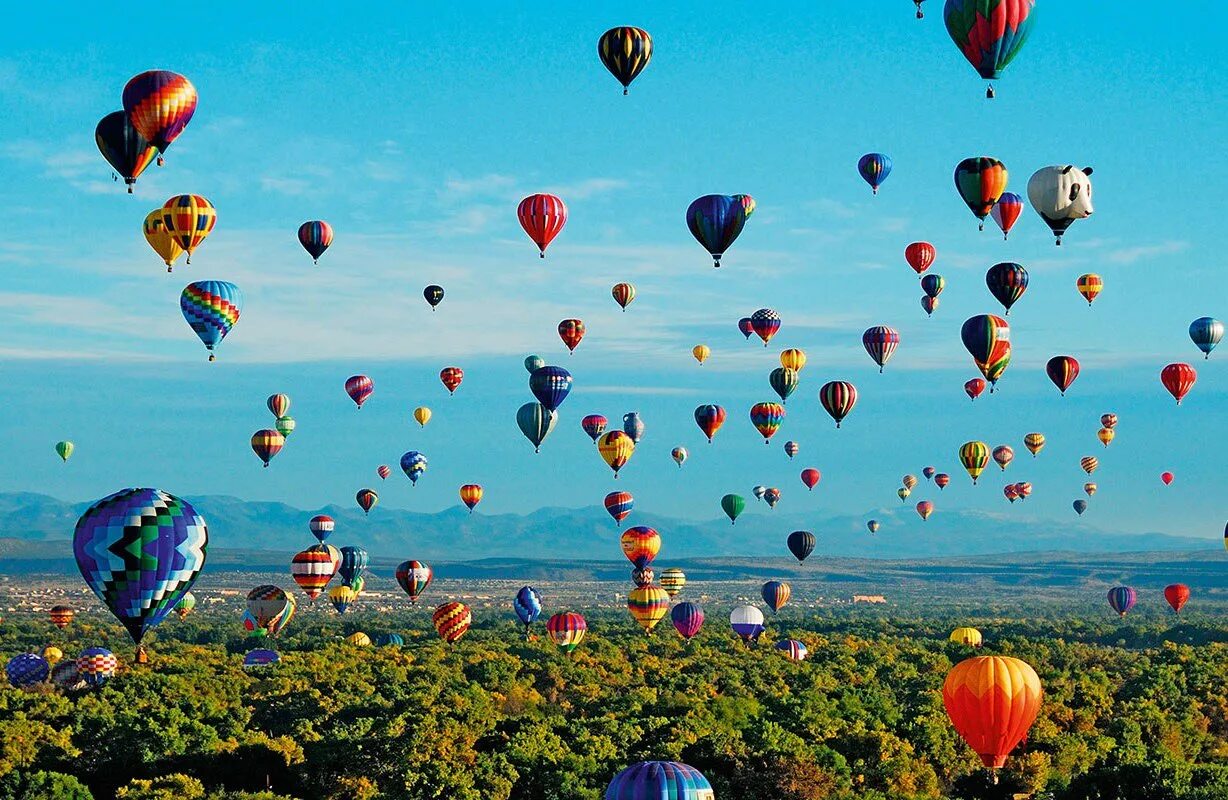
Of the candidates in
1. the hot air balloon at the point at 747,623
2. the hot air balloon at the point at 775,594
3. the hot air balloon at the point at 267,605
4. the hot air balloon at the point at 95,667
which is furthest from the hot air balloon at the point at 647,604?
the hot air balloon at the point at 95,667

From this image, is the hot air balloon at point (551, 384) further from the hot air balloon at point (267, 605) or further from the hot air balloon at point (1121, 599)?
the hot air balloon at point (1121, 599)

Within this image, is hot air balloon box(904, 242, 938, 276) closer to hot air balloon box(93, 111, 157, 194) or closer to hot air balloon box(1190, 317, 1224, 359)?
hot air balloon box(1190, 317, 1224, 359)

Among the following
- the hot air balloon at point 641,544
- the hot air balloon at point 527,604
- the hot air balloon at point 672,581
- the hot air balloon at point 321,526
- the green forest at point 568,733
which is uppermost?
the hot air balloon at point 321,526

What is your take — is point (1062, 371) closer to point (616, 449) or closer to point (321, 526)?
point (616, 449)

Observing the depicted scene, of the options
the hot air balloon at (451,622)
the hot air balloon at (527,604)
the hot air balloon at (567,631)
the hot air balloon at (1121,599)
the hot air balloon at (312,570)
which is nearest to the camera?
the hot air balloon at (312,570)

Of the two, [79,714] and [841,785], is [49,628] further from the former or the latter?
[841,785]

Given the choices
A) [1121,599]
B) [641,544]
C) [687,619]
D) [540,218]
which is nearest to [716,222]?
[540,218]

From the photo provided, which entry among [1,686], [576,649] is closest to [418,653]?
[576,649]

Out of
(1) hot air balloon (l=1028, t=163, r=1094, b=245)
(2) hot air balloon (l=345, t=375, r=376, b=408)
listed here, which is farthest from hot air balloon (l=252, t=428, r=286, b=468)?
(1) hot air balloon (l=1028, t=163, r=1094, b=245)
